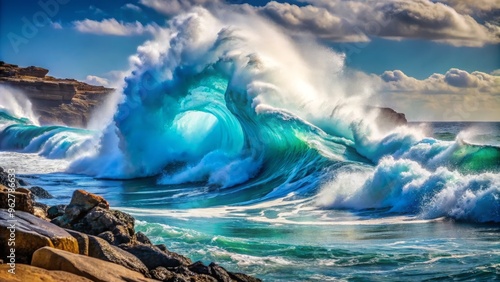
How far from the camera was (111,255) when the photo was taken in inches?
269

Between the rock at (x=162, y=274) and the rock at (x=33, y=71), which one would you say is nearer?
the rock at (x=162, y=274)

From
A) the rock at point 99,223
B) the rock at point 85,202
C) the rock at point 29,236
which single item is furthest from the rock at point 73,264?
the rock at point 85,202

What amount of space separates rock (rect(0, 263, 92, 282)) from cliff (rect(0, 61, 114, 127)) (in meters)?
67.9

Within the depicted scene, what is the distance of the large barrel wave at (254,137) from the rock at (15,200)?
8.19 m

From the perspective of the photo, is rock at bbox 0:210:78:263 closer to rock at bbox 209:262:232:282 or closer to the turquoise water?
rock at bbox 209:262:232:282

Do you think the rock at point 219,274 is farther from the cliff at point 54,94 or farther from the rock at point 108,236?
the cliff at point 54,94

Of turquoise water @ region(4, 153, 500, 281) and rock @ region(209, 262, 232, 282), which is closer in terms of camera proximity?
rock @ region(209, 262, 232, 282)

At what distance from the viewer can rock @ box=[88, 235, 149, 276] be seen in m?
6.78

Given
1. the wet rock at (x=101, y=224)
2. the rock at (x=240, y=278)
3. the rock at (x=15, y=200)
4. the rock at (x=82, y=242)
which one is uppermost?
the rock at (x=15, y=200)

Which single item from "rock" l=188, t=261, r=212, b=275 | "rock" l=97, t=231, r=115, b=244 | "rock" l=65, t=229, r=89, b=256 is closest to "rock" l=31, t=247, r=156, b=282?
"rock" l=65, t=229, r=89, b=256

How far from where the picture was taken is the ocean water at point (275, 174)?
31.6 ft

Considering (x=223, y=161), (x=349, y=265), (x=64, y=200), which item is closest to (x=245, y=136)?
(x=223, y=161)

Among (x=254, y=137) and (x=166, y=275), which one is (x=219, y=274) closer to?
(x=166, y=275)

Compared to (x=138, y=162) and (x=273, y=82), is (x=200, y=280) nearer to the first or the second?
(x=273, y=82)
